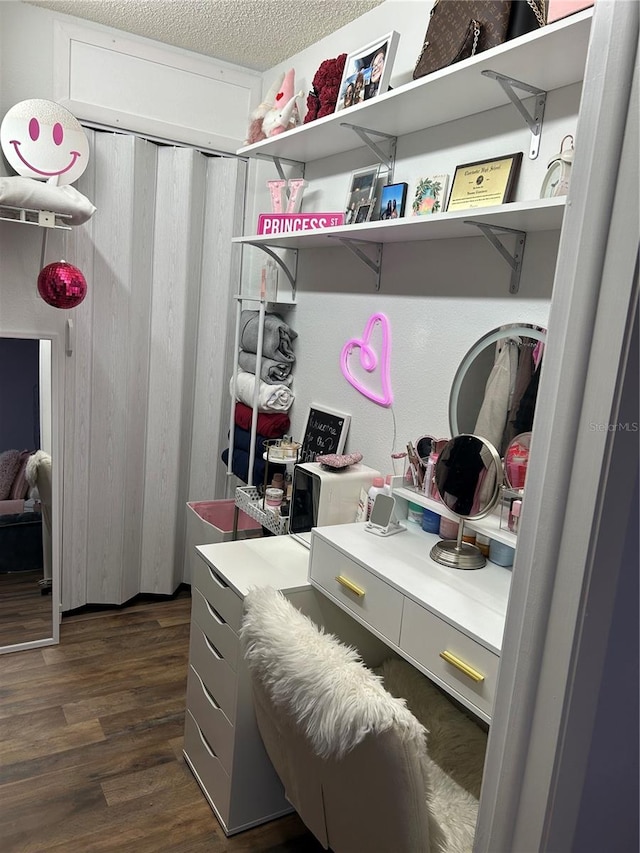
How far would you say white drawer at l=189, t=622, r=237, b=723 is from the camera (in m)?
1.80

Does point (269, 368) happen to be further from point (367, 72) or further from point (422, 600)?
point (422, 600)

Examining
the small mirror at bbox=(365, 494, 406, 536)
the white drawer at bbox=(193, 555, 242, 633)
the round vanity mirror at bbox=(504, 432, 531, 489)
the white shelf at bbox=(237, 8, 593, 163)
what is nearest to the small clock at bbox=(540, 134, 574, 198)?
the white shelf at bbox=(237, 8, 593, 163)

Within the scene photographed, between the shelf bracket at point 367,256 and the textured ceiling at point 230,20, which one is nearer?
the shelf bracket at point 367,256

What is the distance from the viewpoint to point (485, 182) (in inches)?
68.2

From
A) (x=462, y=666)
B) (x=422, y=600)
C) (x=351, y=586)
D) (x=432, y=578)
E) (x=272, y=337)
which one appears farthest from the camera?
(x=272, y=337)

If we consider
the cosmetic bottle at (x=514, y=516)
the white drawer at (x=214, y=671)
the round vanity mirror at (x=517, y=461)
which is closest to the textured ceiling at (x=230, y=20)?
the round vanity mirror at (x=517, y=461)

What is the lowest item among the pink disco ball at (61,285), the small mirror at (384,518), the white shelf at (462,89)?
the small mirror at (384,518)

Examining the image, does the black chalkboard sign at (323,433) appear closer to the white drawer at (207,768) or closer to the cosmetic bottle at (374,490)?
the cosmetic bottle at (374,490)

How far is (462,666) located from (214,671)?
2.97ft

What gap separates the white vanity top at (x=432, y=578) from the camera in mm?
1317

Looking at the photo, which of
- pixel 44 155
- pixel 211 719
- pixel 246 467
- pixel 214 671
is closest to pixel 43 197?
pixel 44 155

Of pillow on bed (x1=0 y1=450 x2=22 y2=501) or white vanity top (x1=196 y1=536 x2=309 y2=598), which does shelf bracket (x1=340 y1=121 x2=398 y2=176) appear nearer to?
white vanity top (x1=196 y1=536 x2=309 y2=598)

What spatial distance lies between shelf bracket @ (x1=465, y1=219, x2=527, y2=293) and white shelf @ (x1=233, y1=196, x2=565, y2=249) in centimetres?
2

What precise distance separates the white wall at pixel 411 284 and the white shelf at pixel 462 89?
5 cm
